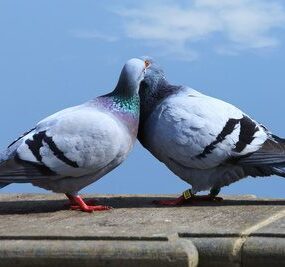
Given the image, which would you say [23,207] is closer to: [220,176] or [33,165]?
[33,165]

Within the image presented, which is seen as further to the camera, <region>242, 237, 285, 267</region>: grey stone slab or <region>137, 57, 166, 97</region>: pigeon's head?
<region>137, 57, 166, 97</region>: pigeon's head

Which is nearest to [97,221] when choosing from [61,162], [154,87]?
[61,162]

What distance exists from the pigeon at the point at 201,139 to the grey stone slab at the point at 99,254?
2012mm

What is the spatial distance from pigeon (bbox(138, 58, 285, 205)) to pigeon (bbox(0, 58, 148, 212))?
0.28m

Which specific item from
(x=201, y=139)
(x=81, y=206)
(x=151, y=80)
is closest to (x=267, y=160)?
(x=201, y=139)

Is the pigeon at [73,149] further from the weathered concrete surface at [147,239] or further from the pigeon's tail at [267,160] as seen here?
the pigeon's tail at [267,160]

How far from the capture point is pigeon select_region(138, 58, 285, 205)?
7.00 metres

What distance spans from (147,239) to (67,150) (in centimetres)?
169

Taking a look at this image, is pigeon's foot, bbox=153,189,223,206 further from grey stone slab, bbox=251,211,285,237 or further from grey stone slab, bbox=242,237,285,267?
grey stone slab, bbox=242,237,285,267

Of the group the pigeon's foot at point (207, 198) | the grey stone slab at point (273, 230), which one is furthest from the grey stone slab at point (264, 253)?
the pigeon's foot at point (207, 198)

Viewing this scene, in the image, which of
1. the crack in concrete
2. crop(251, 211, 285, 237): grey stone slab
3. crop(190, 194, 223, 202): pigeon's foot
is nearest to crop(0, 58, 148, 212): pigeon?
crop(190, 194, 223, 202): pigeon's foot

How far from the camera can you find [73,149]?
666cm

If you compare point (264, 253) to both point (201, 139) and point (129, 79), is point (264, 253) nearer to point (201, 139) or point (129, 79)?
point (201, 139)

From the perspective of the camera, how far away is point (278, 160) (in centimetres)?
722
